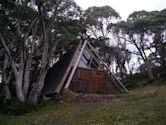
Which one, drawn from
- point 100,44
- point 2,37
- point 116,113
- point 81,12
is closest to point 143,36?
point 100,44

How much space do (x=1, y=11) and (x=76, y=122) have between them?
1025 cm

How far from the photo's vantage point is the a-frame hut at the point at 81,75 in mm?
28705

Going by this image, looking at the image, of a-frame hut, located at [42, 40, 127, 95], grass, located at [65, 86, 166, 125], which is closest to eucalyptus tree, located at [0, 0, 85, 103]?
a-frame hut, located at [42, 40, 127, 95]

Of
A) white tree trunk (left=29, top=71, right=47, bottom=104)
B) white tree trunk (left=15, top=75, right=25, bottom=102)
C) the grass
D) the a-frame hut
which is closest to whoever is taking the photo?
the grass

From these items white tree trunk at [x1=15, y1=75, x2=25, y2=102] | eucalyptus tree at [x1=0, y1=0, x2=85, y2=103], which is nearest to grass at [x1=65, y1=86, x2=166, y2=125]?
white tree trunk at [x1=15, y1=75, x2=25, y2=102]

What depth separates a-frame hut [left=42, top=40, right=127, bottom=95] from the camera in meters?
28.7

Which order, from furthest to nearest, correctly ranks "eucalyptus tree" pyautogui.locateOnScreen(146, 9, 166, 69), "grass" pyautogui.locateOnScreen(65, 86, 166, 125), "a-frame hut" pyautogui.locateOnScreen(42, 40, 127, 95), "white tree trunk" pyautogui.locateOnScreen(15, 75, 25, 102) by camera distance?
"eucalyptus tree" pyautogui.locateOnScreen(146, 9, 166, 69), "a-frame hut" pyautogui.locateOnScreen(42, 40, 127, 95), "white tree trunk" pyautogui.locateOnScreen(15, 75, 25, 102), "grass" pyautogui.locateOnScreen(65, 86, 166, 125)

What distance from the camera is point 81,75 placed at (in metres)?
29.8

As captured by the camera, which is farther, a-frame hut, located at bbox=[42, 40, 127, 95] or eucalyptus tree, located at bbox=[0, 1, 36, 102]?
a-frame hut, located at bbox=[42, 40, 127, 95]

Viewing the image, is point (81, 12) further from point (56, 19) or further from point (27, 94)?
point (27, 94)

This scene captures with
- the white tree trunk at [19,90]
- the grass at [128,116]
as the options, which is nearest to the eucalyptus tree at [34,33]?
the white tree trunk at [19,90]

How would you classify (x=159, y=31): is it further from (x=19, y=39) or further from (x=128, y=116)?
(x=128, y=116)

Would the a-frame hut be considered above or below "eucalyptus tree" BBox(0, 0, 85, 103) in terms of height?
below

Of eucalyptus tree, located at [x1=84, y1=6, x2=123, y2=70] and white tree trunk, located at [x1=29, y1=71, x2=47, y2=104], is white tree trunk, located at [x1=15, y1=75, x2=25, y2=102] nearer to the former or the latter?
white tree trunk, located at [x1=29, y1=71, x2=47, y2=104]
